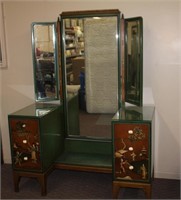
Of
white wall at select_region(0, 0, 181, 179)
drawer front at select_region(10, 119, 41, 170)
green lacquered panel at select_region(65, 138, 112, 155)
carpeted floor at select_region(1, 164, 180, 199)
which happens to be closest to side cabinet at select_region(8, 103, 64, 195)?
drawer front at select_region(10, 119, 41, 170)

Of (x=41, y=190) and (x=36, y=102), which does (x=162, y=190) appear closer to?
(x=41, y=190)

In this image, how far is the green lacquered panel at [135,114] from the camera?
2.47 m

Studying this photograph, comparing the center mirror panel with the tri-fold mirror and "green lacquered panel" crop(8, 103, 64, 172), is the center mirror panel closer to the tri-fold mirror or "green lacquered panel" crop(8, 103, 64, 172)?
the tri-fold mirror

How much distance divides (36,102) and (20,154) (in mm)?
672

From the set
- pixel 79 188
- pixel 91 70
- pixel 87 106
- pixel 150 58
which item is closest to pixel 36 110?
pixel 87 106

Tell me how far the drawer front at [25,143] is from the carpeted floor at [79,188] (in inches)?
12.7

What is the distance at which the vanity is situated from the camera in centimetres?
252

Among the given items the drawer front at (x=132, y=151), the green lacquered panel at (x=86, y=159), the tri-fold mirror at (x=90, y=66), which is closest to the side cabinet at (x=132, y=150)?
the drawer front at (x=132, y=151)

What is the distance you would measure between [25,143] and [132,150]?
999 millimetres

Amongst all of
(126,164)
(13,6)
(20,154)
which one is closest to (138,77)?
(126,164)

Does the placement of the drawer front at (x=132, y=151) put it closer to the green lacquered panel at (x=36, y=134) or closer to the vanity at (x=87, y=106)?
the vanity at (x=87, y=106)

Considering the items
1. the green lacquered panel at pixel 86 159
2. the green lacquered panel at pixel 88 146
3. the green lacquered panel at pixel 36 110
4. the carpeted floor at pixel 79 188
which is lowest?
the carpeted floor at pixel 79 188

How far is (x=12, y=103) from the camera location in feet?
11.1

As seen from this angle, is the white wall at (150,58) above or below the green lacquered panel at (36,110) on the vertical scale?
above
